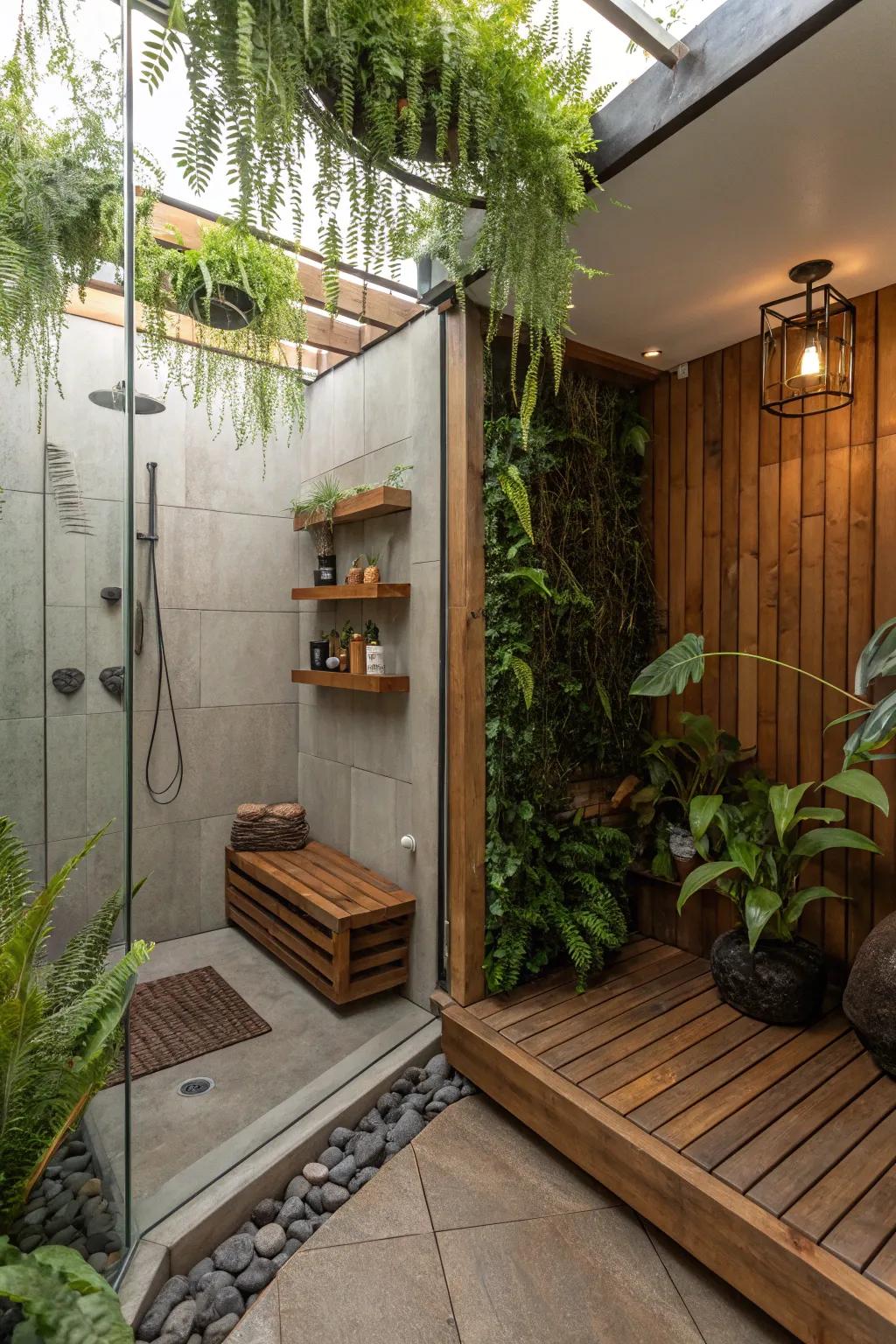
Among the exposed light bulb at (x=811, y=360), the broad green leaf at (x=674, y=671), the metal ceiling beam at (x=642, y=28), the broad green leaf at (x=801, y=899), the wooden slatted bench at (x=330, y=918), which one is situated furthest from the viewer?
the wooden slatted bench at (x=330, y=918)

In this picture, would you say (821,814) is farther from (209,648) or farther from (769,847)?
(209,648)

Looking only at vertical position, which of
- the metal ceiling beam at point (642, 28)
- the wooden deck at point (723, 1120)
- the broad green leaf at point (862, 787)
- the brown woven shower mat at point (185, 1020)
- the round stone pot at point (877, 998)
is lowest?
the brown woven shower mat at point (185, 1020)

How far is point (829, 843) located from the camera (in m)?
2.21

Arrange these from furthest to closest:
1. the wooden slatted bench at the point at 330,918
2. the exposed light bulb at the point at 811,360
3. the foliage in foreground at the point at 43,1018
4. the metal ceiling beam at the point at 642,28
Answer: the wooden slatted bench at the point at 330,918
the exposed light bulb at the point at 811,360
the metal ceiling beam at the point at 642,28
the foliage in foreground at the point at 43,1018

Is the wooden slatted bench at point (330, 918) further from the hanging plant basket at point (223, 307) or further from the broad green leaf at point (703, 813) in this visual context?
the hanging plant basket at point (223, 307)

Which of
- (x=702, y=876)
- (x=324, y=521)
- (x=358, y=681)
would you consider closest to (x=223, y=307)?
(x=324, y=521)

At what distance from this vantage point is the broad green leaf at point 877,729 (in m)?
1.87

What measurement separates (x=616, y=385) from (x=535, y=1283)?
3.04 m

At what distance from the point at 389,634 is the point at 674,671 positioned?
1.18m

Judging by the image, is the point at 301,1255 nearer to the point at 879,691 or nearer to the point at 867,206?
the point at 879,691

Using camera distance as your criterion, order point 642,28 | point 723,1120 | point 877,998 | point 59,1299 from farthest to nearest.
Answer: point 877,998 → point 723,1120 → point 642,28 → point 59,1299

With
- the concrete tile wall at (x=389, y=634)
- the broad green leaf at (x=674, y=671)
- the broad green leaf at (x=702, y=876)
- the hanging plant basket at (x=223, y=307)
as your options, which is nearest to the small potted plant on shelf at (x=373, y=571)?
the concrete tile wall at (x=389, y=634)

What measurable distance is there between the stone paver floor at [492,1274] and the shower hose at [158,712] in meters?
1.97

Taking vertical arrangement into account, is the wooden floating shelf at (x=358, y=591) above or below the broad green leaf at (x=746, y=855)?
above
